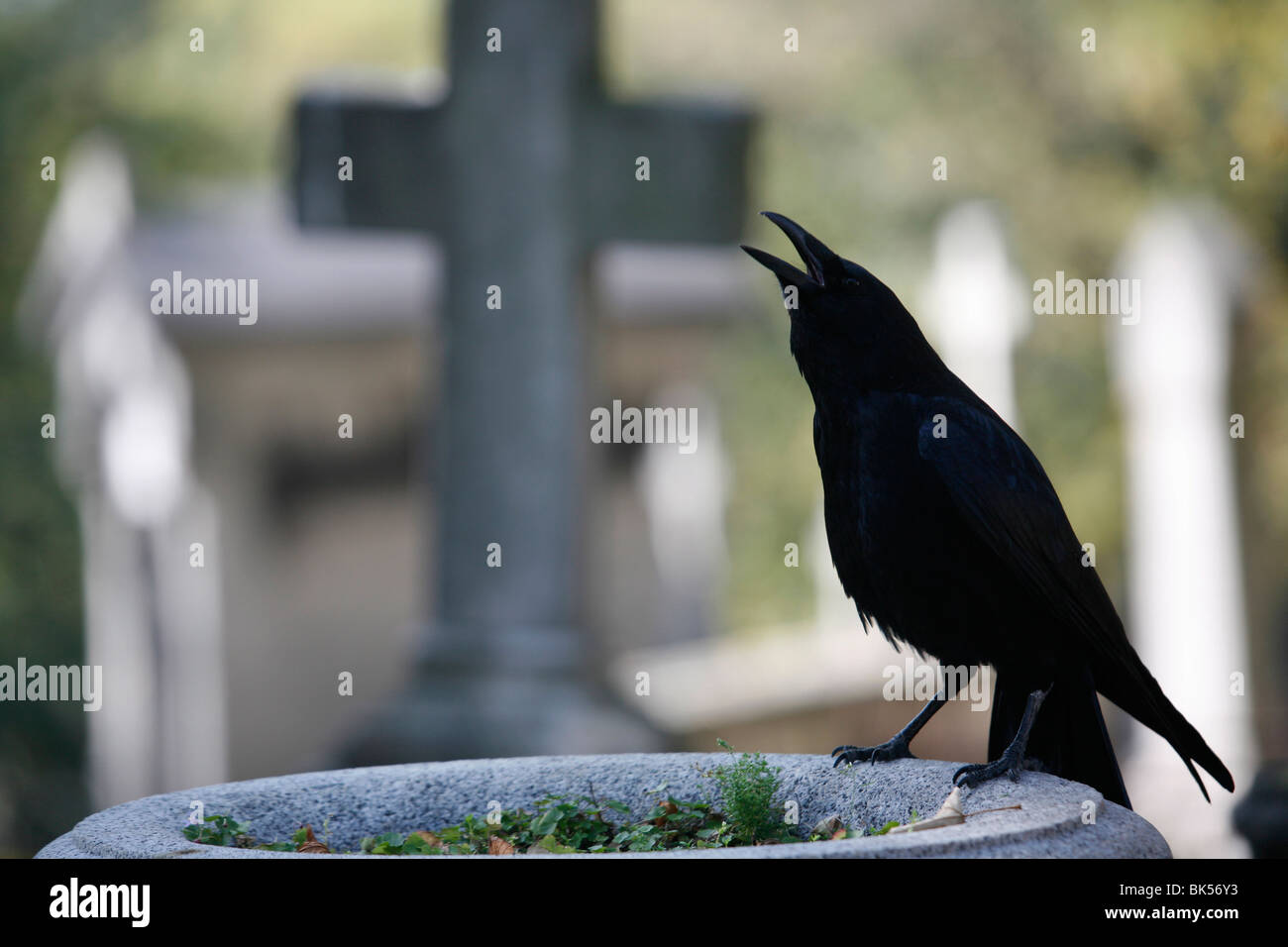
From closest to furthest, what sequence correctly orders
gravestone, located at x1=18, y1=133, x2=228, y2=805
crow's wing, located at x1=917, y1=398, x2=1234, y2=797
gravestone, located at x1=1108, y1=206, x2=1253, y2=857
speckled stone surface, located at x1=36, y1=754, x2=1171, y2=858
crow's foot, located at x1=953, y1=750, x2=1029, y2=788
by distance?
speckled stone surface, located at x1=36, y1=754, x2=1171, y2=858, crow's foot, located at x1=953, y1=750, x2=1029, y2=788, crow's wing, located at x1=917, y1=398, x2=1234, y2=797, gravestone, located at x1=18, y1=133, x2=228, y2=805, gravestone, located at x1=1108, y1=206, x2=1253, y2=857

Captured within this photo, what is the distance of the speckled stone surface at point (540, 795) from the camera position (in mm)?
2160

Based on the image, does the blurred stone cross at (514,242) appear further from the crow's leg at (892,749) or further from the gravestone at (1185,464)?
the gravestone at (1185,464)

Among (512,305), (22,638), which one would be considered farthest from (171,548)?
(512,305)

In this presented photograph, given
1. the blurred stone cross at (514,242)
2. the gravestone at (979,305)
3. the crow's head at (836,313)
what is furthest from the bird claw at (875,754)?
the gravestone at (979,305)

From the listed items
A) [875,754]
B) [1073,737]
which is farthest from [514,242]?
[1073,737]

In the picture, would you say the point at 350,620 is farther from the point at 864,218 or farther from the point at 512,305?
the point at 864,218

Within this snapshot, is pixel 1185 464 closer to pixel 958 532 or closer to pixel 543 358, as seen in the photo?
pixel 543 358

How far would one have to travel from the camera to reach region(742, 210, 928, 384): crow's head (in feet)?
8.43

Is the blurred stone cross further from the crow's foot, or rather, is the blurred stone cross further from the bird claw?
the crow's foot

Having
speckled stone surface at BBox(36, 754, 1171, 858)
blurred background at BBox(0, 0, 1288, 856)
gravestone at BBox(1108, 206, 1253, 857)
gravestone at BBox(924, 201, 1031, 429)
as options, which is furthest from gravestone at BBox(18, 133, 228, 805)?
speckled stone surface at BBox(36, 754, 1171, 858)

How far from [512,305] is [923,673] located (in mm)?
3074

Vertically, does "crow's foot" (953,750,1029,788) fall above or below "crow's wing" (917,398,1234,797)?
below

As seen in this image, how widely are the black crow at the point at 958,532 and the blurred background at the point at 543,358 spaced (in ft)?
4.64
